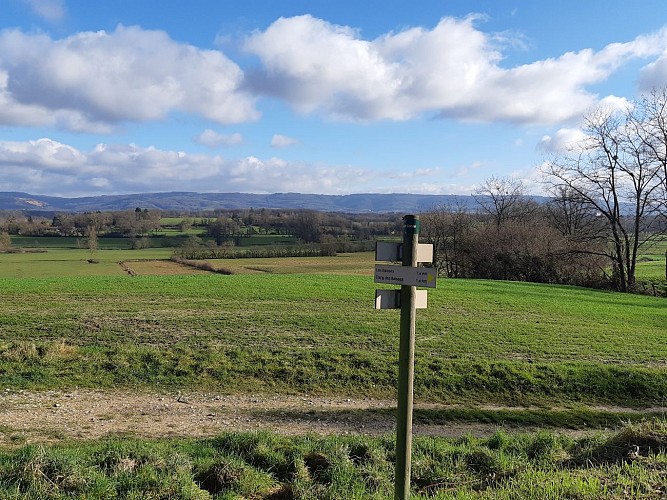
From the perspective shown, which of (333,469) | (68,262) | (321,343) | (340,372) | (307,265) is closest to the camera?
(333,469)

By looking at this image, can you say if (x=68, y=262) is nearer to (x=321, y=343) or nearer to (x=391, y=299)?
→ (x=321, y=343)

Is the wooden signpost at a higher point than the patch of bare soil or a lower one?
higher

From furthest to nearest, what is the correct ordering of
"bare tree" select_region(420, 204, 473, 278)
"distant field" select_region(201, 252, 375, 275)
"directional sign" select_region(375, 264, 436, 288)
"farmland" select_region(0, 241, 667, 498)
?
"distant field" select_region(201, 252, 375, 275), "bare tree" select_region(420, 204, 473, 278), "farmland" select_region(0, 241, 667, 498), "directional sign" select_region(375, 264, 436, 288)

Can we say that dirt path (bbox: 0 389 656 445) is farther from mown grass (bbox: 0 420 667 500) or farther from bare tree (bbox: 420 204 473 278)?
bare tree (bbox: 420 204 473 278)

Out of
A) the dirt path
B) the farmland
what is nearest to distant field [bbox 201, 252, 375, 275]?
the farmland

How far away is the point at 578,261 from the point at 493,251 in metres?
7.22

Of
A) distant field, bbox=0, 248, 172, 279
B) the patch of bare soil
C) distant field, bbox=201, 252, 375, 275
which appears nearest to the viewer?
the patch of bare soil

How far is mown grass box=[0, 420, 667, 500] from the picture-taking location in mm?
4734

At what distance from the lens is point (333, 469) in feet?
18.2

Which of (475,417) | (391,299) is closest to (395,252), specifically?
(391,299)

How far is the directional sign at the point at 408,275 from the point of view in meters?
4.09

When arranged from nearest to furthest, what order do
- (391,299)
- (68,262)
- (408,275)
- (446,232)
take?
(408,275), (391,299), (446,232), (68,262)

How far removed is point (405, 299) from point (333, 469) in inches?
99.3

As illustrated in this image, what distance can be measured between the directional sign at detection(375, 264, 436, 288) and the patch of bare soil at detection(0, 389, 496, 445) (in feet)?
17.3
